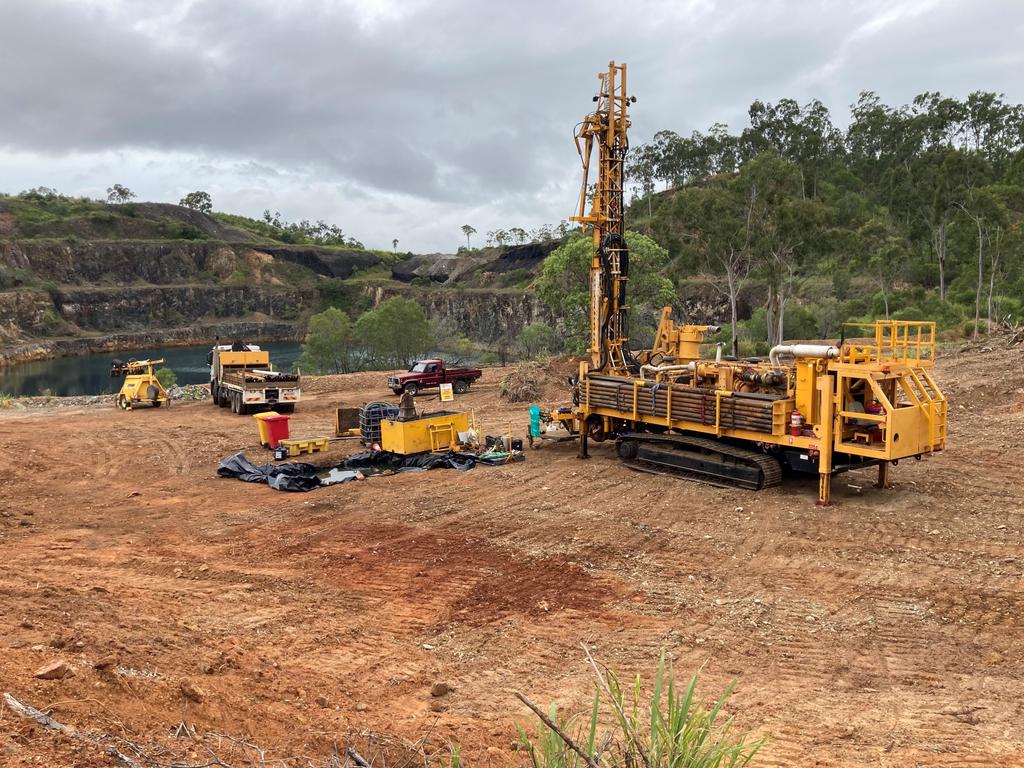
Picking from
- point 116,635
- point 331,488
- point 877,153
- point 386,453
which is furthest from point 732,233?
point 877,153

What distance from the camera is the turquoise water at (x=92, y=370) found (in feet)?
179

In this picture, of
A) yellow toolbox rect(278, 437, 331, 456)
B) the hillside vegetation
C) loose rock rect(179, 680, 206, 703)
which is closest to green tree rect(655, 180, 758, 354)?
the hillside vegetation

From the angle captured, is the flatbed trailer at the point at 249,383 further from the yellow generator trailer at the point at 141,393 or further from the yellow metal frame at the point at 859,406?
the yellow metal frame at the point at 859,406

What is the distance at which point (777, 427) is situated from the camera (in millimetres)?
12297

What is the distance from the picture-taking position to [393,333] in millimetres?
50906

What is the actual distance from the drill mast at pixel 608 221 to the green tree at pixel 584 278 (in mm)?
18164

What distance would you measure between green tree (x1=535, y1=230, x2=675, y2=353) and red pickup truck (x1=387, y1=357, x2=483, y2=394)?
Answer: 7838 millimetres

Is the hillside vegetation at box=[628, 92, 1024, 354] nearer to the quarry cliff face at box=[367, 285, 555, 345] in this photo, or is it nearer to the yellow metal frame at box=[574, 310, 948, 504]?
the quarry cliff face at box=[367, 285, 555, 345]

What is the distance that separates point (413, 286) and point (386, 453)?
8785 centimetres

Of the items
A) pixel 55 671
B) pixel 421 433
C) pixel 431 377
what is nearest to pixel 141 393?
pixel 431 377

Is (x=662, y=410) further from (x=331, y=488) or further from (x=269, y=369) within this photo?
(x=269, y=369)

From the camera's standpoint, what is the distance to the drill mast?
16891 mm

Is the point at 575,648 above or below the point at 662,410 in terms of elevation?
below

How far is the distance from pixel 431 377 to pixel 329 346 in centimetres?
2371
